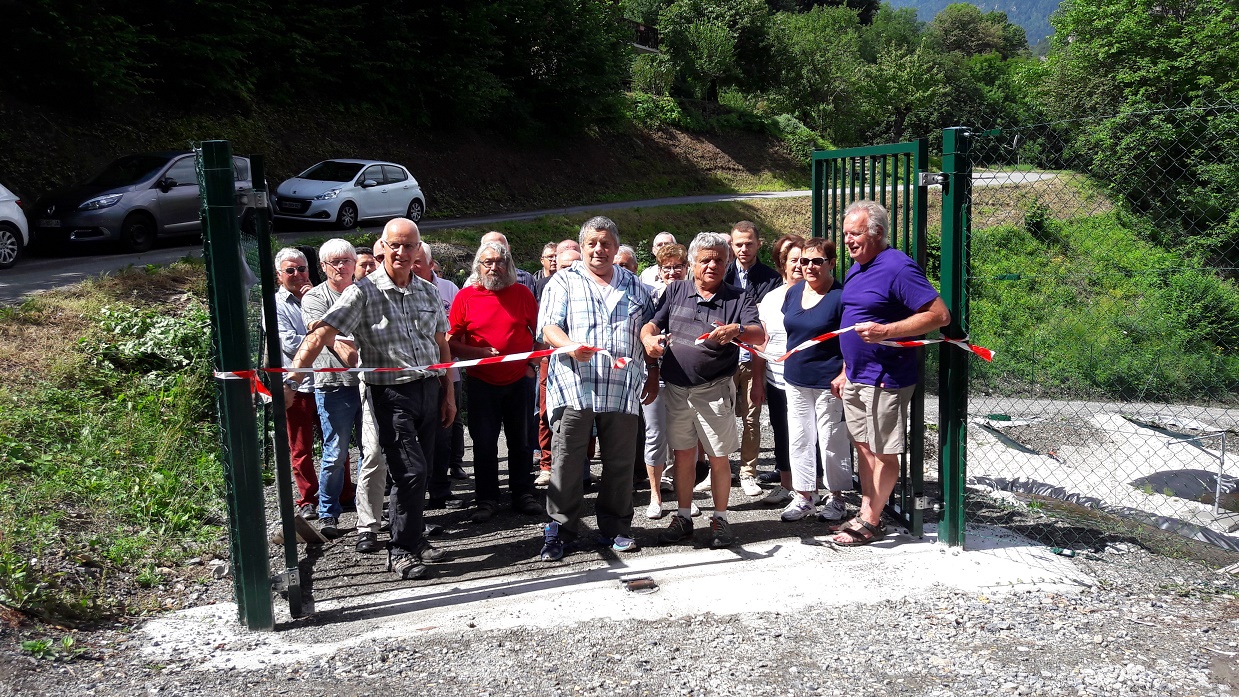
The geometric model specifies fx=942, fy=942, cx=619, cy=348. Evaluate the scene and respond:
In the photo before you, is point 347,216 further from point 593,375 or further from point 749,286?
point 593,375

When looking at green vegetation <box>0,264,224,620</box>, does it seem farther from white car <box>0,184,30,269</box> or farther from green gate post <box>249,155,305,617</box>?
white car <box>0,184,30,269</box>

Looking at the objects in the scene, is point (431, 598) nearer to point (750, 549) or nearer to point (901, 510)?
point (750, 549)

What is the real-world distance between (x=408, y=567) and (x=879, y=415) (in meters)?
2.69

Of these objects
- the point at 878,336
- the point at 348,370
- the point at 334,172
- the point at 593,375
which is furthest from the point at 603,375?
the point at 334,172

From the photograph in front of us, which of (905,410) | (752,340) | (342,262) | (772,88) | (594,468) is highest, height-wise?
(772,88)

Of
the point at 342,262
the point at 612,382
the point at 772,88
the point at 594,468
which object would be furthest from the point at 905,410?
the point at 772,88

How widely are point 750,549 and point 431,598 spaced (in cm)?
183

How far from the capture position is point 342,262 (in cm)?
592

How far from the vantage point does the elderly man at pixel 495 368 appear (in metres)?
6.02

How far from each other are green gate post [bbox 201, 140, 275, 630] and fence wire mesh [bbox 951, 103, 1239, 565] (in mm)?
3768

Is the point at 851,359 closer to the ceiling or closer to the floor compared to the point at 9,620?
closer to the ceiling

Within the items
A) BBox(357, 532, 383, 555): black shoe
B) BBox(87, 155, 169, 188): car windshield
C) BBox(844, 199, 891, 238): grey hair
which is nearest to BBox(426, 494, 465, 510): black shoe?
BBox(357, 532, 383, 555): black shoe

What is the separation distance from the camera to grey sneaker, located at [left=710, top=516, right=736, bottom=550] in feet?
17.9

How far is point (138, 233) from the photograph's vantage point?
1420 centimetres
